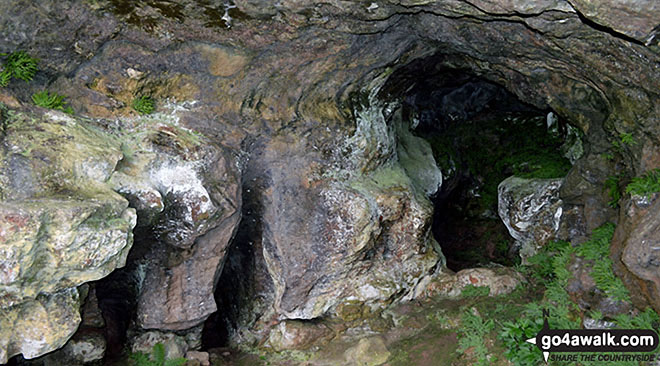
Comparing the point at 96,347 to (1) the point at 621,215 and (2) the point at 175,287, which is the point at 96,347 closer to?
(2) the point at 175,287

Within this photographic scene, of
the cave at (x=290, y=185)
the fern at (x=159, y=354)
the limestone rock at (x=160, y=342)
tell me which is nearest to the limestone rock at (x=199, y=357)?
the cave at (x=290, y=185)

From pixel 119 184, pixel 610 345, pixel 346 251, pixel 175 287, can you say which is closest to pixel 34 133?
pixel 119 184

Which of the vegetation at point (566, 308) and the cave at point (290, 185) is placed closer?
the cave at point (290, 185)

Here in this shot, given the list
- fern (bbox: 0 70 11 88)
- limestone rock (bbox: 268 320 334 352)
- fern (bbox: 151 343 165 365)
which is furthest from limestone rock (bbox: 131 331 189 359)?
fern (bbox: 0 70 11 88)

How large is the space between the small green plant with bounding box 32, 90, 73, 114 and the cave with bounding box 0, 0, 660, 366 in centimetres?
3

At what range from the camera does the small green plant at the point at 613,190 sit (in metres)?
8.42

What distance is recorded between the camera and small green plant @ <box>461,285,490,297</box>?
9864 millimetres

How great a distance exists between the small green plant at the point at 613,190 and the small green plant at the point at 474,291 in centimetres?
284

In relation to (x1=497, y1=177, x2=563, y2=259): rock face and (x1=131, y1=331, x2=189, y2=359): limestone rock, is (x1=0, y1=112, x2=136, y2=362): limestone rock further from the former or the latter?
(x1=497, y1=177, x2=563, y2=259): rock face

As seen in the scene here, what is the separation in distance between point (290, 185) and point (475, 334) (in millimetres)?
4208

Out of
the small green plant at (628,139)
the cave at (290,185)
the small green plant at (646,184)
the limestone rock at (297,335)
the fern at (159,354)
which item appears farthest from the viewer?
the limestone rock at (297,335)

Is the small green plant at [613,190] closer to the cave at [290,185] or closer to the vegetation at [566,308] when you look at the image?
the cave at [290,185]

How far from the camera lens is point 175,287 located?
840 centimetres

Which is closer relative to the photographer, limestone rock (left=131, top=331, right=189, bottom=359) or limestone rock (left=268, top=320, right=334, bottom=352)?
limestone rock (left=131, top=331, right=189, bottom=359)
